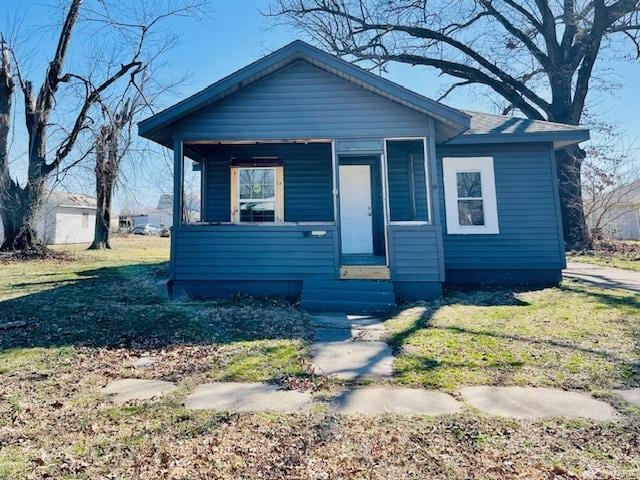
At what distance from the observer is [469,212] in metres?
8.24

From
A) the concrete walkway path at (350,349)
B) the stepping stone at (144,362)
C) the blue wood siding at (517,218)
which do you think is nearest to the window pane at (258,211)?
the concrete walkway path at (350,349)

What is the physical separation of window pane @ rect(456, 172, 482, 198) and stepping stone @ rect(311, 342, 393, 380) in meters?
5.26

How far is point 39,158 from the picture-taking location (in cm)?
1390

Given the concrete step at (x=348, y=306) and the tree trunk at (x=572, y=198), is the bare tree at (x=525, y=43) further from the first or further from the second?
the concrete step at (x=348, y=306)

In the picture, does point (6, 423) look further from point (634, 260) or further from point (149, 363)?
point (634, 260)

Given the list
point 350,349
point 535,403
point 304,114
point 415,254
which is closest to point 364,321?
point 350,349

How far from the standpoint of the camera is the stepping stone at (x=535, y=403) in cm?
262

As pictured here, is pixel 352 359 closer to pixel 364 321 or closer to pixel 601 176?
pixel 364 321

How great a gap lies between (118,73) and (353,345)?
53.0 ft

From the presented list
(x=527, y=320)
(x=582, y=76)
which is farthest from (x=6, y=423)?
(x=582, y=76)

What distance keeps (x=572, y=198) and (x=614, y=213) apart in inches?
572

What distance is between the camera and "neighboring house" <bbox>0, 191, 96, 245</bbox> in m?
23.0

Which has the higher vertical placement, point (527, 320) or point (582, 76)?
point (582, 76)

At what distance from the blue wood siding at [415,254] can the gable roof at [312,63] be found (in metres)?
2.07
